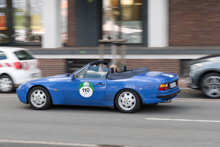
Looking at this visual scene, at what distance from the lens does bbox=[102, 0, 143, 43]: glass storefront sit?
17.1 meters

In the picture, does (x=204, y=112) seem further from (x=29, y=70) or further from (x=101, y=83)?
(x=29, y=70)

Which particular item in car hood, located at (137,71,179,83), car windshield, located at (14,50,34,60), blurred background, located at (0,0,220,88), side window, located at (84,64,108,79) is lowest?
car hood, located at (137,71,179,83)

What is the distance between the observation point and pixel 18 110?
9258mm

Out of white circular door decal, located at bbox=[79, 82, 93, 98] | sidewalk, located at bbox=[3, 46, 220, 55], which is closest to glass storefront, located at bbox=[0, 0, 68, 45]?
sidewalk, located at bbox=[3, 46, 220, 55]

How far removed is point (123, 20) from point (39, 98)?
904cm

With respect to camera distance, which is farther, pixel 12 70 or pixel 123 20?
pixel 123 20

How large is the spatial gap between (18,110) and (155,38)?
26.4ft

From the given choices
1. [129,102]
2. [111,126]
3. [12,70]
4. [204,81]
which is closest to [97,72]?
[129,102]

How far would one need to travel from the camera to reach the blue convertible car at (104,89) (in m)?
8.28

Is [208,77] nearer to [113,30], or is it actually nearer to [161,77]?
[161,77]

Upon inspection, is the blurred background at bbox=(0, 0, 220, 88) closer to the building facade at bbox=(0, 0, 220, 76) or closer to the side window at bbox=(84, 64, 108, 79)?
the building facade at bbox=(0, 0, 220, 76)

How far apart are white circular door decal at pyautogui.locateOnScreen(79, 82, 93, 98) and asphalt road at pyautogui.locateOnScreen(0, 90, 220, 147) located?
17.4 inches

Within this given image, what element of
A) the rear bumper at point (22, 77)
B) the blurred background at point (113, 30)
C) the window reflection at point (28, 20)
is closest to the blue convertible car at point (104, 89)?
the rear bumper at point (22, 77)

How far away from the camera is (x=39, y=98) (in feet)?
29.8
